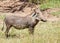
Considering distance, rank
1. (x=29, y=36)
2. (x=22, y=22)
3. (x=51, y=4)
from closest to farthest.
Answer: (x=29, y=36) → (x=22, y=22) → (x=51, y=4)

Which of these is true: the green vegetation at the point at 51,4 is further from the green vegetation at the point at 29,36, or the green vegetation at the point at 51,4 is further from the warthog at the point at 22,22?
the warthog at the point at 22,22

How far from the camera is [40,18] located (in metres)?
8.93

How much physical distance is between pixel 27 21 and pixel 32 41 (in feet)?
6.50

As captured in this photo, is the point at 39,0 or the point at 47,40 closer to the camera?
the point at 47,40

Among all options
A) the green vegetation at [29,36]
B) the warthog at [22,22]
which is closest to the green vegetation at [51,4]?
the green vegetation at [29,36]

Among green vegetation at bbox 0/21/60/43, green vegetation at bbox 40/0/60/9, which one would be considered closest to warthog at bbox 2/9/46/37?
green vegetation at bbox 0/21/60/43

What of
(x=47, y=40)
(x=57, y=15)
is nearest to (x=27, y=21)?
(x=47, y=40)

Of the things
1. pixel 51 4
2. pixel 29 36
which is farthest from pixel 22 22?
pixel 51 4

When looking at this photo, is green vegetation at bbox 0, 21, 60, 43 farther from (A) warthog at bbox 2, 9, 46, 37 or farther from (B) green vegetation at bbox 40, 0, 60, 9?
(B) green vegetation at bbox 40, 0, 60, 9

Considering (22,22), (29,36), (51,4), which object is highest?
(22,22)

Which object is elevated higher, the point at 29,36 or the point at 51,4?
the point at 29,36

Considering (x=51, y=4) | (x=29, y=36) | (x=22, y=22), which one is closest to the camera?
(x=29, y=36)

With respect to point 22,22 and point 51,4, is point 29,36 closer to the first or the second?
point 22,22

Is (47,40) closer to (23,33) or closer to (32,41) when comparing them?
(32,41)
